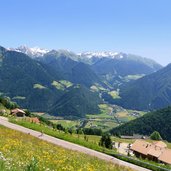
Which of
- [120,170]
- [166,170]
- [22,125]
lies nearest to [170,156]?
[22,125]

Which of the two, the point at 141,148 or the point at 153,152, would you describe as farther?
the point at 141,148

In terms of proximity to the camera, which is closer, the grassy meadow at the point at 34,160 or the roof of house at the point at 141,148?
the grassy meadow at the point at 34,160

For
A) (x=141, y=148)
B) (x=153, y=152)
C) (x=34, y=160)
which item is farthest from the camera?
(x=141, y=148)

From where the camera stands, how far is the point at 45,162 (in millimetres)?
16172

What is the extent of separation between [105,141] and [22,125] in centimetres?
3619

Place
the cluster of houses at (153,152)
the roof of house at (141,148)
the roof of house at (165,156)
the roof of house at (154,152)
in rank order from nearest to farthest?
the roof of house at (165,156), the cluster of houses at (153,152), the roof of house at (154,152), the roof of house at (141,148)

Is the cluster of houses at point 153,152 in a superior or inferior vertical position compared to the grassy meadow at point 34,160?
inferior

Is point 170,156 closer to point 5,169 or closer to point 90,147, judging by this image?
point 90,147

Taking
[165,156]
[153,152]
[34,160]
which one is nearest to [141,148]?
[153,152]

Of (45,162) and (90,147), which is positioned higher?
(45,162)

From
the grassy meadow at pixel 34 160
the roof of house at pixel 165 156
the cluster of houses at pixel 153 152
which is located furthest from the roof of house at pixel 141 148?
the grassy meadow at pixel 34 160

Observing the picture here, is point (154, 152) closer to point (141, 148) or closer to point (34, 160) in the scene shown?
point (141, 148)

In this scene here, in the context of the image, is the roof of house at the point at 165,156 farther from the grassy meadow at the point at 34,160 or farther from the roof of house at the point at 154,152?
the grassy meadow at the point at 34,160

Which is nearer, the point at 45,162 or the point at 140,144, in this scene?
the point at 45,162
